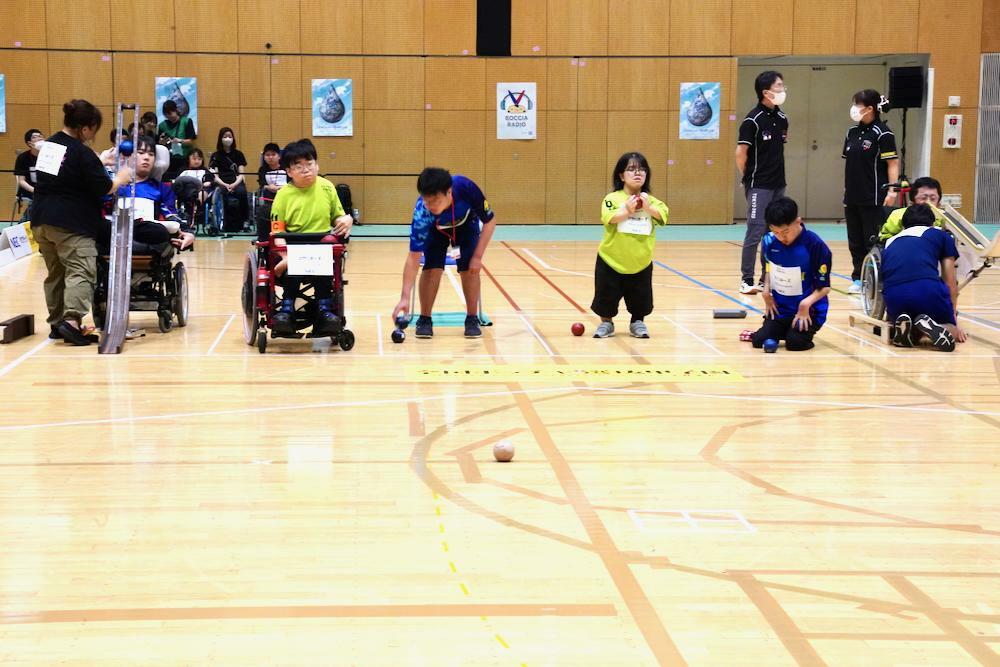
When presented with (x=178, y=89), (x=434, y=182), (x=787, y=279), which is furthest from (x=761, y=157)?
(x=178, y=89)

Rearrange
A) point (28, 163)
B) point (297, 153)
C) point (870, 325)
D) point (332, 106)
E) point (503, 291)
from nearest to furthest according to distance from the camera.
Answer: point (297, 153) < point (870, 325) < point (503, 291) < point (28, 163) < point (332, 106)

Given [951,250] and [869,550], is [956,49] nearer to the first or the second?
[951,250]

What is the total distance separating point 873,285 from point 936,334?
2.99ft

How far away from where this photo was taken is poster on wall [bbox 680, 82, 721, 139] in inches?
768

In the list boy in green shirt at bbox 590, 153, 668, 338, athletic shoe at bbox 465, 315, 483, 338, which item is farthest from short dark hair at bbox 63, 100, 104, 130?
boy in green shirt at bbox 590, 153, 668, 338

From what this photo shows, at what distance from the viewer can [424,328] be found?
27.8 feet

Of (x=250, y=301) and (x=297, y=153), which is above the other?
(x=297, y=153)

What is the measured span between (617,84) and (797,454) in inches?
589

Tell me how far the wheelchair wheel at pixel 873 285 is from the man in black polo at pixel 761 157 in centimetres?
132

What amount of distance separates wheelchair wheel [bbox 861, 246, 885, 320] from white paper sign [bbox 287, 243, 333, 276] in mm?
3735

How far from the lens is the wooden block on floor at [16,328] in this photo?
8125 millimetres

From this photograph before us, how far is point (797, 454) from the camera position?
5246 millimetres

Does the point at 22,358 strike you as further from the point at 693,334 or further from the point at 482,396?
the point at 693,334

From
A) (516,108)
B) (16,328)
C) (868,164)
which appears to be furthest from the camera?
(516,108)
